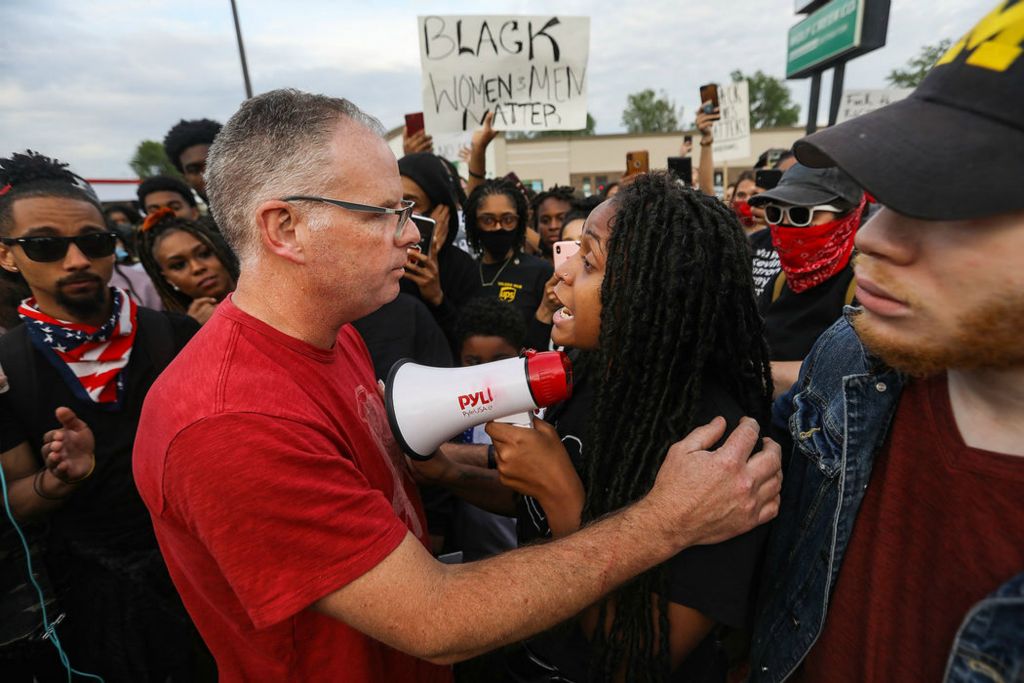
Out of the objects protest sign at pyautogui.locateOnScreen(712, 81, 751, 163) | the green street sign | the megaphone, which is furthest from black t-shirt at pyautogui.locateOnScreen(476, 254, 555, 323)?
the green street sign

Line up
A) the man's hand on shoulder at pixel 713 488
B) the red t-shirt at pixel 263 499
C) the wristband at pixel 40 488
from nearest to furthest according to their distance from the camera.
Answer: the red t-shirt at pixel 263 499 → the man's hand on shoulder at pixel 713 488 → the wristband at pixel 40 488

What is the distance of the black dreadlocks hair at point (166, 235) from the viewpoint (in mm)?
3287

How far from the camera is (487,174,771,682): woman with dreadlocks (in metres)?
1.38

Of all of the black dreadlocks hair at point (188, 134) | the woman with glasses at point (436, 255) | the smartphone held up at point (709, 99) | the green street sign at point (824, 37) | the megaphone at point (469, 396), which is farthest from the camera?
the green street sign at point (824, 37)

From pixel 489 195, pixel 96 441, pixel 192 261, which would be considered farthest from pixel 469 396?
pixel 489 195

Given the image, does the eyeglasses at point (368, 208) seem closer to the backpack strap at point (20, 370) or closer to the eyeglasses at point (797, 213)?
the backpack strap at point (20, 370)

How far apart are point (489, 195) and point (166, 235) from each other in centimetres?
235

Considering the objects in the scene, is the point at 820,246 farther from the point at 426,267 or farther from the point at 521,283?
the point at 426,267

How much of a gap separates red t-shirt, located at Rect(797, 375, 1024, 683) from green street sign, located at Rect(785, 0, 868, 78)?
9309 millimetres

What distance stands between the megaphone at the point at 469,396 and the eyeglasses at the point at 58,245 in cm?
187

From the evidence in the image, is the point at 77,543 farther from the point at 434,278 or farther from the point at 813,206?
the point at 813,206

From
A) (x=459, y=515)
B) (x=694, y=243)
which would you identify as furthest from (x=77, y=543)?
(x=694, y=243)

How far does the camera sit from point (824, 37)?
8719 millimetres

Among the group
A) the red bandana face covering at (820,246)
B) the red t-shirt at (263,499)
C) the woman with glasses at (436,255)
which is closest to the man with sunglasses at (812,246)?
the red bandana face covering at (820,246)
